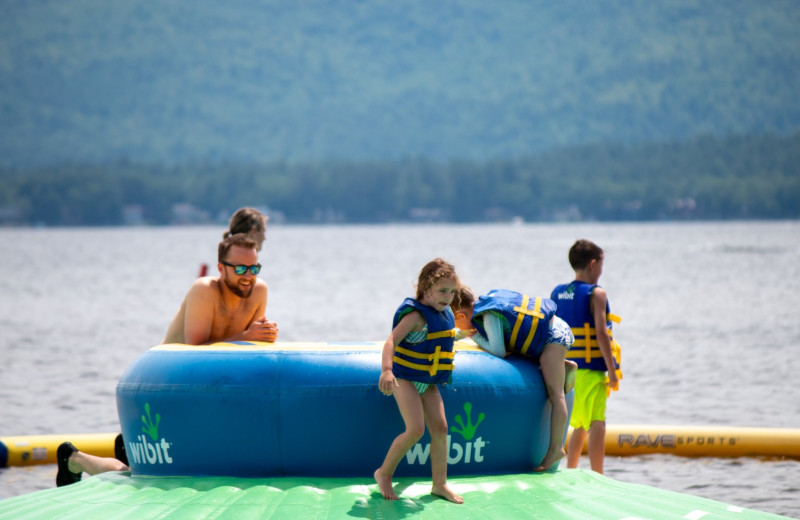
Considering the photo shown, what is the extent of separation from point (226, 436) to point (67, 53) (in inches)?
8023

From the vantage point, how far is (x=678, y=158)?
4951 inches

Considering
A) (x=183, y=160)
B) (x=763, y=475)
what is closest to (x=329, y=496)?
(x=763, y=475)

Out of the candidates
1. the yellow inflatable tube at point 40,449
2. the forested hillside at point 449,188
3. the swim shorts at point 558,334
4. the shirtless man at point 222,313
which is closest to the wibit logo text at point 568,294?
the swim shorts at point 558,334

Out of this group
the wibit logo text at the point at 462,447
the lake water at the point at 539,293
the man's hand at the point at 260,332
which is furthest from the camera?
the lake water at the point at 539,293

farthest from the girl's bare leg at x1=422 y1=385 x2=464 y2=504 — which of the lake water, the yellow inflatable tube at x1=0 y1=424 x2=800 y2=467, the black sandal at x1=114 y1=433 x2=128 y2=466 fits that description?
the yellow inflatable tube at x1=0 y1=424 x2=800 y2=467

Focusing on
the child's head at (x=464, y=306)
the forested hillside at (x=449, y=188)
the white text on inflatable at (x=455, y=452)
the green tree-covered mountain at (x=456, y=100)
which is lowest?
the white text on inflatable at (x=455, y=452)

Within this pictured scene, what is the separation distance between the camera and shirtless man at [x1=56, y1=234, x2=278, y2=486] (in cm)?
561

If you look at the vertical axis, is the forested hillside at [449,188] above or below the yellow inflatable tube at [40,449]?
above

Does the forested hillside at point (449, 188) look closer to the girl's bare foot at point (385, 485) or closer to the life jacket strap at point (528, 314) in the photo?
the life jacket strap at point (528, 314)

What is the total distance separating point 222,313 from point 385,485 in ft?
4.77

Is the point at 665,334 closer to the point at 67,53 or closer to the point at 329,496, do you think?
the point at 329,496

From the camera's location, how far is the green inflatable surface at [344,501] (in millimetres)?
4652

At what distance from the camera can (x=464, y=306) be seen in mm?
5574

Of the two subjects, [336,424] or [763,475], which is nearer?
[336,424]
